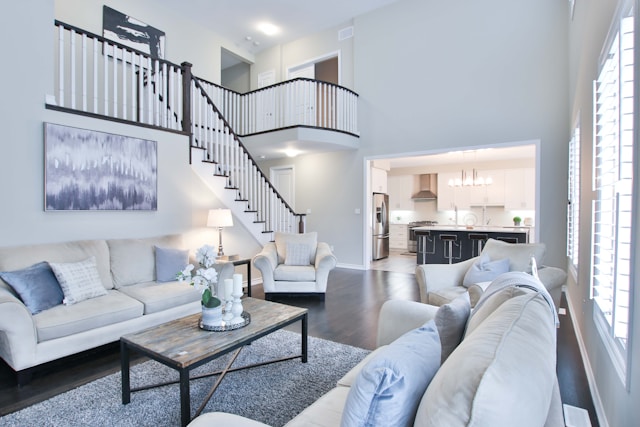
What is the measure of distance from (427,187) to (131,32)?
8.30 metres

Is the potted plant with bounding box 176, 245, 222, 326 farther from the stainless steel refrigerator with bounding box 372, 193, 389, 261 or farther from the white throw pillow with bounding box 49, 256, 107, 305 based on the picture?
the stainless steel refrigerator with bounding box 372, 193, 389, 261

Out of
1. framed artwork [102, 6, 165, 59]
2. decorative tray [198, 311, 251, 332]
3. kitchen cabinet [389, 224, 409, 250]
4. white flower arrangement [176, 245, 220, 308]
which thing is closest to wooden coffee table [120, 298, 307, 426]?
decorative tray [198, 311, 251, 332]

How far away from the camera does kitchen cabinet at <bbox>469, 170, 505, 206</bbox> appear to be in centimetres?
905

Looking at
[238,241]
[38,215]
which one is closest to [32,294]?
[38,215]

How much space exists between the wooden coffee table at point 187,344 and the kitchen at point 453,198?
16.4 ft

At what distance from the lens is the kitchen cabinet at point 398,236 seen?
10805mm

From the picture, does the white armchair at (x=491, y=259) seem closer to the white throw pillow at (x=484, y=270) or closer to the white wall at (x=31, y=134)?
the white throw pillow at (x=484, y=270)

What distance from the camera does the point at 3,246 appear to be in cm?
321

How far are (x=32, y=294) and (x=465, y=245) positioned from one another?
6.51m

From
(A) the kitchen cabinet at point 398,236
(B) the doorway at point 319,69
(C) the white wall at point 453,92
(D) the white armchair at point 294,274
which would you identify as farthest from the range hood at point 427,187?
(D) the white armchair at point 294,274

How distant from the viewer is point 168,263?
3973mm

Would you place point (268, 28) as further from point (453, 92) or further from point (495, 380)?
point (495, 380)

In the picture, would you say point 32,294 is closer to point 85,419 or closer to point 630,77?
point 85,419

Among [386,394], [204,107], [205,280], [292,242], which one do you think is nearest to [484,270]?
[205,280]
